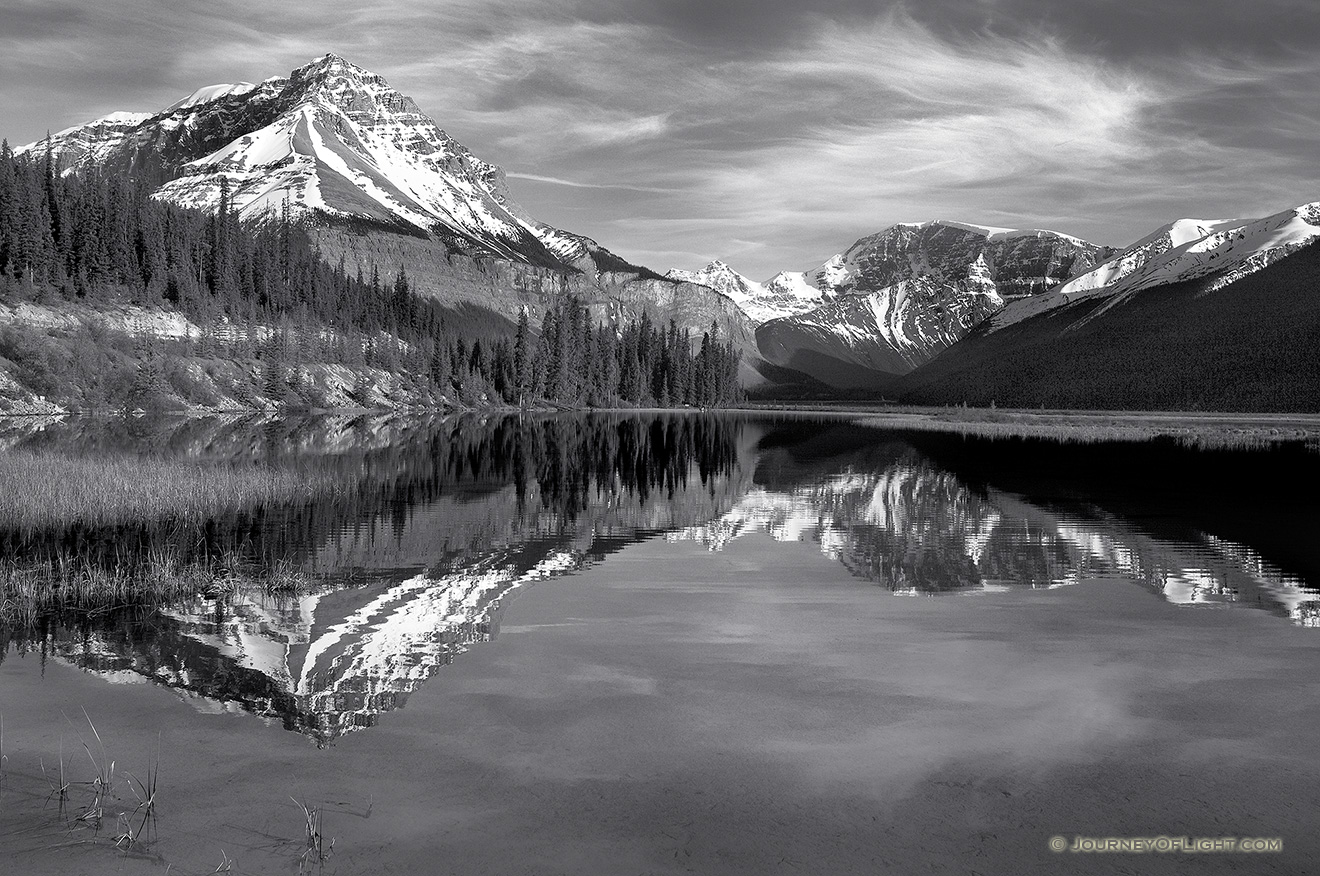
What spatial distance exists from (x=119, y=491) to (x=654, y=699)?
26750mm

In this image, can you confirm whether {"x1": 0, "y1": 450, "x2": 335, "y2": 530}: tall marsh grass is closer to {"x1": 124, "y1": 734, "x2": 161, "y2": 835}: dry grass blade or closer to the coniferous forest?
{"x1": 124, "y1": 734, "x2": 161, "y2": 835}: dry grass blade

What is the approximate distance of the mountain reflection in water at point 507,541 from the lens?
17.7 metres

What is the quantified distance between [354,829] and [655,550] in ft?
70.2

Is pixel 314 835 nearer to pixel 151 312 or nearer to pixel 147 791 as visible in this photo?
pixel 147 791

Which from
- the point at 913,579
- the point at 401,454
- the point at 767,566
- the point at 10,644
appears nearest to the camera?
the point at 10,644

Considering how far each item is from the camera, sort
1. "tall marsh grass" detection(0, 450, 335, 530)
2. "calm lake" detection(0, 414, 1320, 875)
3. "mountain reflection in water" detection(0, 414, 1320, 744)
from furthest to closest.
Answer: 1. "tall marsh grass" detection(0, 450, 335, 530)
2. "mountain reflection in water" detection(0, 414, 1320, 744)
3. "calm lake" detection(0, 414, 1320, 875)

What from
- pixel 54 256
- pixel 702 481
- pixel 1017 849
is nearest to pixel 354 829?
pixel 1017 849

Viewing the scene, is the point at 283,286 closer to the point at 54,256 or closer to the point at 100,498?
the point at 54,256

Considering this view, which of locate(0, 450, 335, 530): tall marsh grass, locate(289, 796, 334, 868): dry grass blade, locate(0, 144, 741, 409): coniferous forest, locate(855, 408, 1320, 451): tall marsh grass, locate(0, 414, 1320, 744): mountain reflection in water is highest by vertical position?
locate(0, 144, 741, 409): coniferous forest

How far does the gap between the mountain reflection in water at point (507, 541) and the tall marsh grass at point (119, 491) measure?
173 cm

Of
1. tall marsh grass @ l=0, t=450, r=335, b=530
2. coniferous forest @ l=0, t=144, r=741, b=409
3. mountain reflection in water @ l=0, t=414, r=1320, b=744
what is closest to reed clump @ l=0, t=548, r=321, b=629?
mountain reflection in water @ l=0, t=414, r=1320, b=744

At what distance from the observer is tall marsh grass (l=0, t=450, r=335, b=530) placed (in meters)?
31.4

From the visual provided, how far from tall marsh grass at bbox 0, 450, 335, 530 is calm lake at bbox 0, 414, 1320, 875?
876mm

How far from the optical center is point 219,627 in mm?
19750
